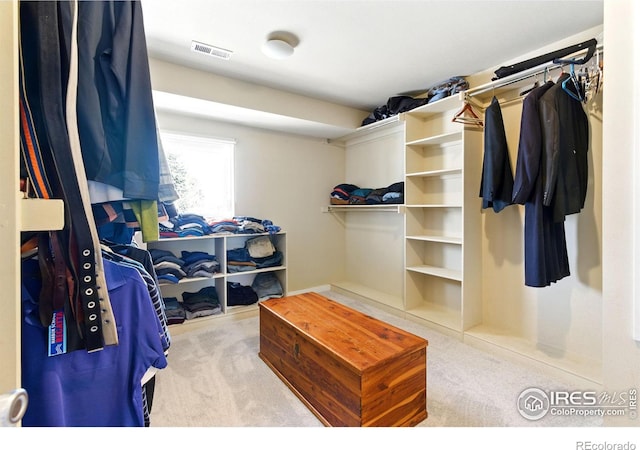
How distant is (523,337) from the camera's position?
88.4 inches

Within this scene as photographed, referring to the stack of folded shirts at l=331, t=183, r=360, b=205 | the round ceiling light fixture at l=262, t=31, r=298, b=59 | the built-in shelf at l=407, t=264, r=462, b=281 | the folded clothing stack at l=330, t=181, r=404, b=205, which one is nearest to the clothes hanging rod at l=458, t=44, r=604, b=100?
the folded clothing stack at l=330, t=181, r=404, b=205

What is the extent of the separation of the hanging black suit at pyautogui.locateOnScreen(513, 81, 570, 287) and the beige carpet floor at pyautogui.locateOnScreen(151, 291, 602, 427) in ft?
2.20

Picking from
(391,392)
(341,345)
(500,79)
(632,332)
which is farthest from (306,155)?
(632,332)

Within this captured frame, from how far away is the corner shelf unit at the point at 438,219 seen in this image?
243cm

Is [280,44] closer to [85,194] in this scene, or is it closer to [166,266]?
[85,194]

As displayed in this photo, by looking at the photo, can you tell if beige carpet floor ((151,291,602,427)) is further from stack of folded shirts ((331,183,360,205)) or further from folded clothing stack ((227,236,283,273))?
stack of folded shirts ((331,183,360,205))

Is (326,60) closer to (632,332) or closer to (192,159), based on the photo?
(192,159)

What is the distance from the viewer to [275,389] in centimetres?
174

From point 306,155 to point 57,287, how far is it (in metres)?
3.23

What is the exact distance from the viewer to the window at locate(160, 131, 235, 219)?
2.90 m

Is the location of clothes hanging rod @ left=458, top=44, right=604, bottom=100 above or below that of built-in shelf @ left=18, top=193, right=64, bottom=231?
above

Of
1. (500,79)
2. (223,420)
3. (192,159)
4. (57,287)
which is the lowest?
(223,420)

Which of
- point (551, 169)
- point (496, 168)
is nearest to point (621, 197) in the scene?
point (551, 169)

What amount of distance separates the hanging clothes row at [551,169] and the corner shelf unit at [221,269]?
2.21 m
